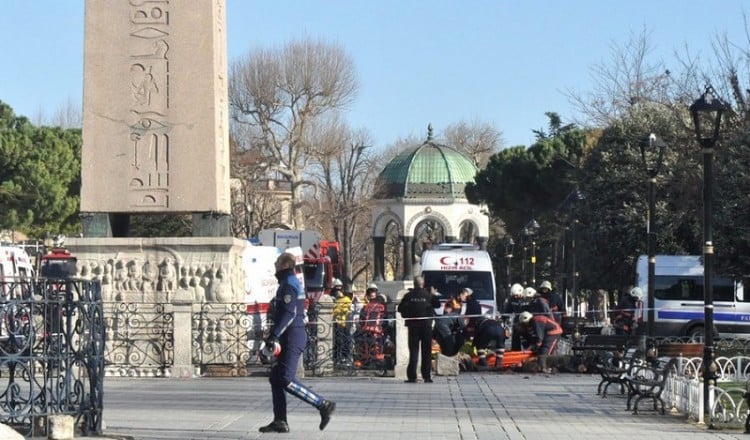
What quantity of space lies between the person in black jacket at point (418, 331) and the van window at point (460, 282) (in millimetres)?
14440

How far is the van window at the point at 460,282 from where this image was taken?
39.2 meters

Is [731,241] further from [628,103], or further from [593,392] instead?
[628,103]

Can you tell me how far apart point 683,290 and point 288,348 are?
25.7m

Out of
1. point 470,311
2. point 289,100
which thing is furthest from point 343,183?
point 470,311

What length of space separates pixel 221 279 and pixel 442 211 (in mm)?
60350

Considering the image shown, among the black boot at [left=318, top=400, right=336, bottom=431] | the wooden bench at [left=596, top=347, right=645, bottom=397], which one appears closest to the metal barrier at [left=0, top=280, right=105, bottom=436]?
the black boot at [left=318, top=400, right=336, bottom=431]

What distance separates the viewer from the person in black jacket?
24.3m

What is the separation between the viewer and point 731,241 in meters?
35.7

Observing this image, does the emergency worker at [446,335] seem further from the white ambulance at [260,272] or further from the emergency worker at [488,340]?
the white ambulance at [260,272]

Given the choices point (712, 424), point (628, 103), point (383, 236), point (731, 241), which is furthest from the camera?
point (383, 236)

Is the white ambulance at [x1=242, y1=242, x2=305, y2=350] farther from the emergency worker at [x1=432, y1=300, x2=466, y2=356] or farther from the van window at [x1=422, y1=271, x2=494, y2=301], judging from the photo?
the emergency worker at [x1=432, y1=300, x2=466, y2=356]

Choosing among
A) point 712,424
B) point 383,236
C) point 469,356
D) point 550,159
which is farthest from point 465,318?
point 383,236

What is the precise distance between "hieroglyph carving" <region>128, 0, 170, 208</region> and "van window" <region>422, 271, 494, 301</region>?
1547 cm

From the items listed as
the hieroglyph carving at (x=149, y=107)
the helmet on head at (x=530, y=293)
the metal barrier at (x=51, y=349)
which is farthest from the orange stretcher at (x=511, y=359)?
the metal barrier at (x=51, y=349)
